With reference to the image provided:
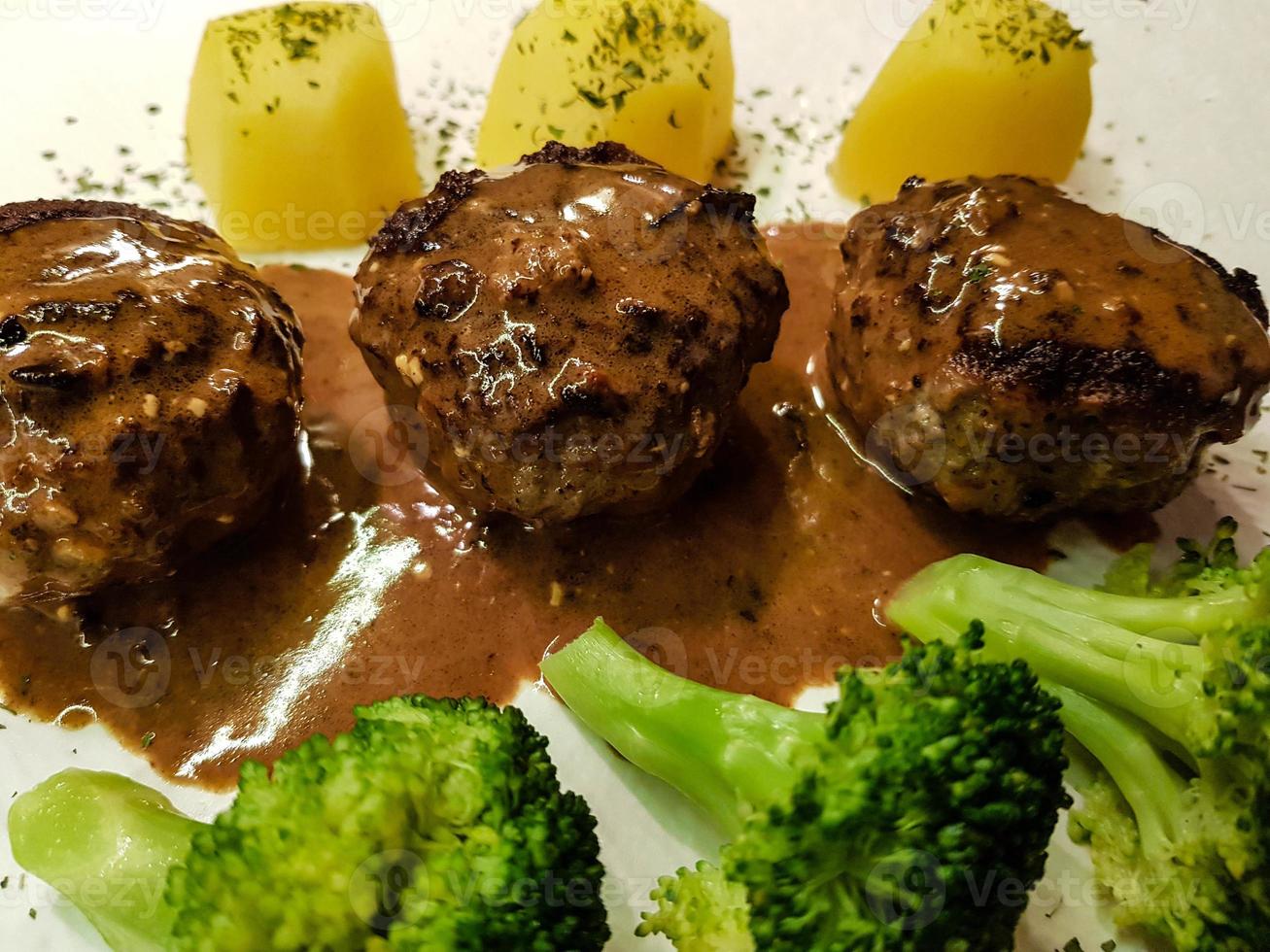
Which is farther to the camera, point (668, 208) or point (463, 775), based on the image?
point (668, 208)

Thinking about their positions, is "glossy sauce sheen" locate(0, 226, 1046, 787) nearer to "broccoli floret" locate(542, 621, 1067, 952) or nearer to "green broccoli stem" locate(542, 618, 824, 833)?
"green broccoli stem" locate(542, 618, 824, 833)

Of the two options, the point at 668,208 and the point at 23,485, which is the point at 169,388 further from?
the point at 668,208

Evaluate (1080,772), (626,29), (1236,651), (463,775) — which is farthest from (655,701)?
(626,29)

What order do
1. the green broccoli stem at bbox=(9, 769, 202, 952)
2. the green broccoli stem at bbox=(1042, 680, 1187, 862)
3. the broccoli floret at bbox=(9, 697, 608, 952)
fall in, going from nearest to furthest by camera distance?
the broccoli floret at bbox=(9, 697, 608, 952) → the green broccoli stem at bbox=(9, 769, 202, 952) → the green broccoli stem at bbox=(1042, 680, 1187, 862)

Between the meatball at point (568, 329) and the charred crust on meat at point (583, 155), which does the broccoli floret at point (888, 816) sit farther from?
the charred crust on meat at point (583, 155)

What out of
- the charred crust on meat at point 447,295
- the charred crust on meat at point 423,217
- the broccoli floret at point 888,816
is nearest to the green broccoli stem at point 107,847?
the broccoli floret at point 888,816

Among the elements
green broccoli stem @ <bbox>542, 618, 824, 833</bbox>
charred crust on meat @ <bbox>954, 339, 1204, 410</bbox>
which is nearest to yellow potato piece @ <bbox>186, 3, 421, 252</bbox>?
green broccoli stem @ <bbox>542, 618, 824, 833</bbox>

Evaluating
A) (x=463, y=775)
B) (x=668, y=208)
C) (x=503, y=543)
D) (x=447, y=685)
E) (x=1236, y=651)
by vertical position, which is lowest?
(x=447, y=685)
